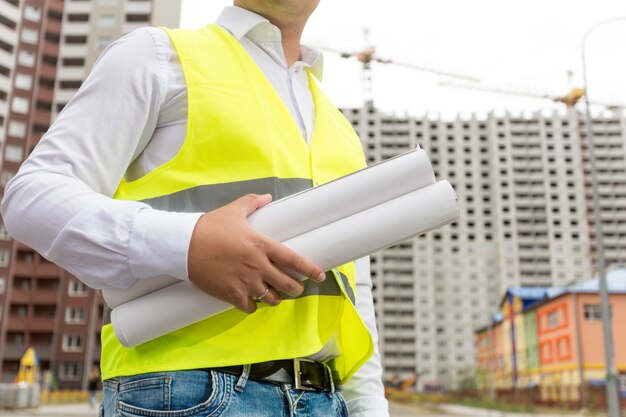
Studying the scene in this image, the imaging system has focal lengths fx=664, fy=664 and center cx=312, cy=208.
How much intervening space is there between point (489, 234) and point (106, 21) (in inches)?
2737

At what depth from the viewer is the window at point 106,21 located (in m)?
62.3

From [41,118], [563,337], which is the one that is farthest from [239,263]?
[41,118]

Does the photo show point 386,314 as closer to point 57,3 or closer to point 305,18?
point 57,3

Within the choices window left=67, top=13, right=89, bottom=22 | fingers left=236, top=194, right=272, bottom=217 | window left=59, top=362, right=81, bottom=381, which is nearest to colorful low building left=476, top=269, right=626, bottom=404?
window left=59, top=362, right=81, bottom=381

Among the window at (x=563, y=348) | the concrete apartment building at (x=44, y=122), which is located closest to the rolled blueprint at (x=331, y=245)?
the window at (x=563, y=348)

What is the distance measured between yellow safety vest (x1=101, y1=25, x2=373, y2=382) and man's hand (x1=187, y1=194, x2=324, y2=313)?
12 cm

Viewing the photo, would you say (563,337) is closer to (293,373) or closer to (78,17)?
(293,373)

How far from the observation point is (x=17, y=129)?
194ft

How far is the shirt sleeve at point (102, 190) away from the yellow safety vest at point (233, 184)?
0.08 metres

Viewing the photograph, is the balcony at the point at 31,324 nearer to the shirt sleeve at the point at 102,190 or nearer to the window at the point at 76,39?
the window at the point at 76,39

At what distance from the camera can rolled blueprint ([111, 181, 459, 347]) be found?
108 cm

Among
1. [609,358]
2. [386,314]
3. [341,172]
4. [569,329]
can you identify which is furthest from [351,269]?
[386,314]

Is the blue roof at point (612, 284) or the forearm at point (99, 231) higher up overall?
the forearm at point (99, 231)

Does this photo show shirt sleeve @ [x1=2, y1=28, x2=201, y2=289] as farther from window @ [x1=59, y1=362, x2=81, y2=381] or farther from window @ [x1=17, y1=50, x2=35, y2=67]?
window @ [x1=17, y1=50, x2=35, y2=67]
